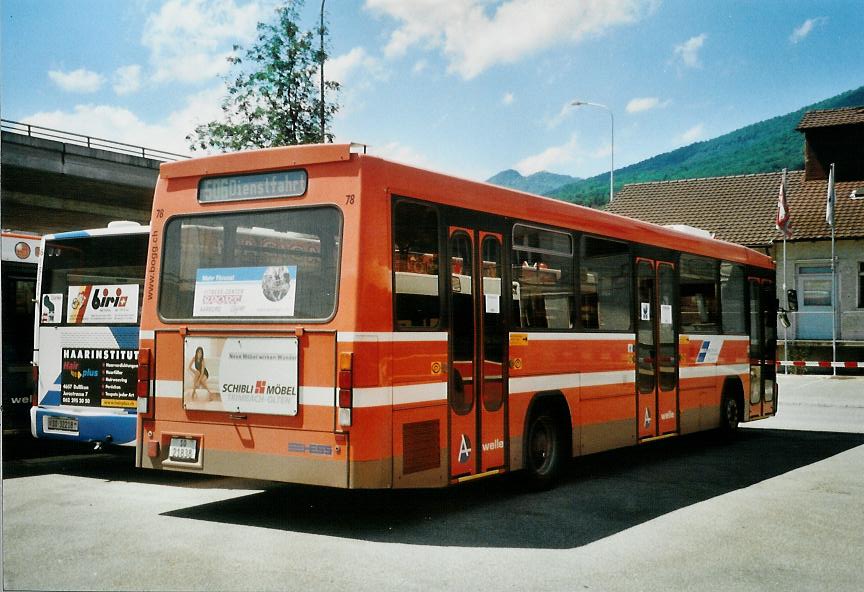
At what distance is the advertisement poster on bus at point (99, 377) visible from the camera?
10031mm

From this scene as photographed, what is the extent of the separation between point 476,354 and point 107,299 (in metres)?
4.66

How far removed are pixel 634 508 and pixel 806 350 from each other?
26.6 meters

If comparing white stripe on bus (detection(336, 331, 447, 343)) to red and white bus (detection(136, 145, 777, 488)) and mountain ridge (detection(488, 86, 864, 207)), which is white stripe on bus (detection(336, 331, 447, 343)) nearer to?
red and white bus (detection(136, 145, 777, 488))

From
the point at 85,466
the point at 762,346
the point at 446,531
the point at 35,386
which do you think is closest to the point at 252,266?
the point at 446,531

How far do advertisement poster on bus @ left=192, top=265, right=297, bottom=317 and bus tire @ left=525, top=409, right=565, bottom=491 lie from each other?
3.02 m

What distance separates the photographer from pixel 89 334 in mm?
10375

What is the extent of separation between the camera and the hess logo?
33.6 feet

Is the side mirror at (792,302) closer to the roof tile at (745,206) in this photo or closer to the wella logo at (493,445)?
the wella logo at (493,445)

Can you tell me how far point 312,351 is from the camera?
7203 millimetres

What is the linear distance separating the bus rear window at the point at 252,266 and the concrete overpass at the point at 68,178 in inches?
1124

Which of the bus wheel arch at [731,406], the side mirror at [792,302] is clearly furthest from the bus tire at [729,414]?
the side mirror at [792,302]

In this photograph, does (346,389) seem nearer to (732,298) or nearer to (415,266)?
(415,266)

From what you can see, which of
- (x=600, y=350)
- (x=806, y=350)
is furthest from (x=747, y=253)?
(x=806, y=350)

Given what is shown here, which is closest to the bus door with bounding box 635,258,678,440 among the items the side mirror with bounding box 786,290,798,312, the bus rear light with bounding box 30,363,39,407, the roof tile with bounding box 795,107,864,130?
the bus rear light with bounding box 30,363,39,407
